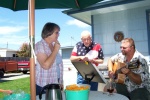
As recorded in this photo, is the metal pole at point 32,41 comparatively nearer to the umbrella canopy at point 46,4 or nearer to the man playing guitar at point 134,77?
the man playing guitar at point 134,77

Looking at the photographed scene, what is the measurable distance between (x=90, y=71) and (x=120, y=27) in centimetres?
410

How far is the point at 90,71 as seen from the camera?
8.25ft

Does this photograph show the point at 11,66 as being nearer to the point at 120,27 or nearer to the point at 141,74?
the point at 120,27

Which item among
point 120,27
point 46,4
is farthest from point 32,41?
point 120,27

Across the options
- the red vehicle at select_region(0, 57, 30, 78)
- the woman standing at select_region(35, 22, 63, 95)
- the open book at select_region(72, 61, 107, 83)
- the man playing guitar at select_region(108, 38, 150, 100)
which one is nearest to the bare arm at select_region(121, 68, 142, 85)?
the man playing guitar at select_region(108, 38, 150, 100)

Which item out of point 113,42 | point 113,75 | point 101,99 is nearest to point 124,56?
point 113,75

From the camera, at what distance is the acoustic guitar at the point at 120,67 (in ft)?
9.52

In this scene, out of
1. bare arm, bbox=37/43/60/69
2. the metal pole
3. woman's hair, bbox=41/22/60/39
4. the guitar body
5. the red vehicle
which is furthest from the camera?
the red vehicle

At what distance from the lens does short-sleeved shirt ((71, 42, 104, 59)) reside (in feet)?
11.5

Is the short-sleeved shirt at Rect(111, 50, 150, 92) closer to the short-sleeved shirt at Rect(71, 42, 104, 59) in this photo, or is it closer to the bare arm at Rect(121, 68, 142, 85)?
the bare arm at Rect(121, 68, 142, 85)

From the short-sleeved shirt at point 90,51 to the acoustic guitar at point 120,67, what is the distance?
339 mm

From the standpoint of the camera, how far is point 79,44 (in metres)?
3.69

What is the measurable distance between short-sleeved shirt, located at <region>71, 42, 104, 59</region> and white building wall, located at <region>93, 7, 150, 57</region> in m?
2.72

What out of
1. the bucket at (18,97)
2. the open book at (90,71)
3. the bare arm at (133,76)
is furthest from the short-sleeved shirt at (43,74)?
the bare arm at (133,76)
